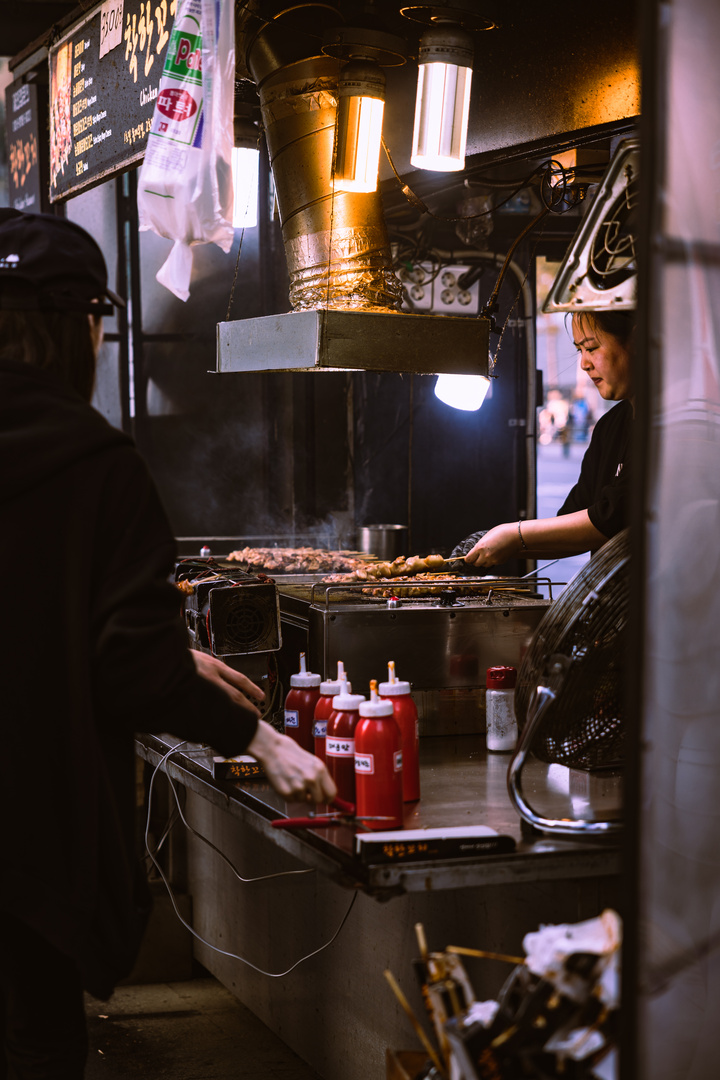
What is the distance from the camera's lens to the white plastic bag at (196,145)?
3508mm

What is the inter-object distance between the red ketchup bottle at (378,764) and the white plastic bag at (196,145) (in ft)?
5.74

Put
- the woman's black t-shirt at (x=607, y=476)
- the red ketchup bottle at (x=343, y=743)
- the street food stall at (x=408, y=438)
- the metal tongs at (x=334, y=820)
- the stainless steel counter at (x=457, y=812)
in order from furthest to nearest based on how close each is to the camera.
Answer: the woman's black t-shirt at (x=607, y=476) < the red ketchup bottle at (x=343, y=743) < the metal tongs at (x=334, y=820) < the stainless steel counter at (x=457, y=812) < the street food stall at (x=408, y=438)

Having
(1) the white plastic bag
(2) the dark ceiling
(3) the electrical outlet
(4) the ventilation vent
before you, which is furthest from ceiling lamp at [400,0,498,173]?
(3) the electrical outlet

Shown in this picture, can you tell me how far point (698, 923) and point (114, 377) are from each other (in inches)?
254

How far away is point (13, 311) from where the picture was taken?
206 cm

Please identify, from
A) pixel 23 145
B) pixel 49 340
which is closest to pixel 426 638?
pixel 49 340

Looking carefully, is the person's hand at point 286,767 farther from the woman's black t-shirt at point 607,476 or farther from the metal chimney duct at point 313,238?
the woman's black t-shirt at point 607,476

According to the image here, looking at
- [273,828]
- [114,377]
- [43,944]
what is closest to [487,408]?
[114,377]

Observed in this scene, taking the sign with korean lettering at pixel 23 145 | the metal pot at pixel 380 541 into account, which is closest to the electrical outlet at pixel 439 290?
the metal pot at pixel 380 541

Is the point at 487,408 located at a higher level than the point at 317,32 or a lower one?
lower

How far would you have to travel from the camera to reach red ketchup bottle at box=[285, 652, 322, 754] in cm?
302

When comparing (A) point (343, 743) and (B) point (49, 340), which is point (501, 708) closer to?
(A) point (343, 743)

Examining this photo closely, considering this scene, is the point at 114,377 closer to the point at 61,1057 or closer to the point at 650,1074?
the point at 61,1057

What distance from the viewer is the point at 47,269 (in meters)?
2.06
